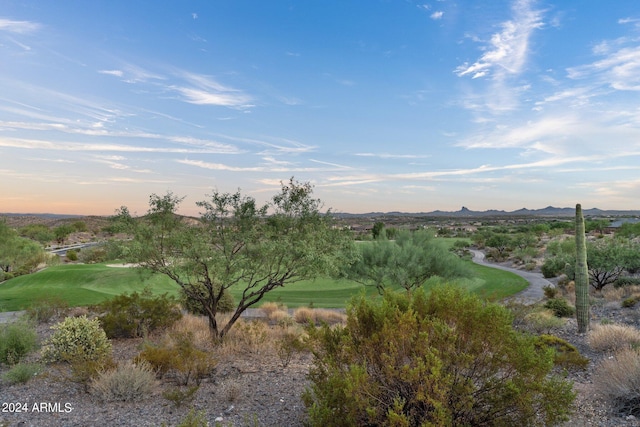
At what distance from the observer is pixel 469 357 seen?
545cm

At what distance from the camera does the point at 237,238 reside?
40.7 feet

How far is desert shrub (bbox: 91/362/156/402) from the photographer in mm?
8539

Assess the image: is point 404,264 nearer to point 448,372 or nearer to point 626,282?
point 626,282

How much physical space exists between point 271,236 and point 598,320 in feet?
48.3

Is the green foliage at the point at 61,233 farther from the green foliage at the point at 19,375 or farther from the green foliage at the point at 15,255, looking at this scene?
the green foliage at the point at 19,375

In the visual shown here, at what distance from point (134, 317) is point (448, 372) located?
1225 centimetres

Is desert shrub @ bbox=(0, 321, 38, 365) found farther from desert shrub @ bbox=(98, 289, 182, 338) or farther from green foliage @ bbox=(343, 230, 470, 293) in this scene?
green foliage @ bbox=(343, 230, 470, 293)

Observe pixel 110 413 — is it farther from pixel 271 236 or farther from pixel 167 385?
pixel 271 236

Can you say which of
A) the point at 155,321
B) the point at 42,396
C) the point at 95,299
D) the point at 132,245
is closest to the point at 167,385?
the point at 42,396

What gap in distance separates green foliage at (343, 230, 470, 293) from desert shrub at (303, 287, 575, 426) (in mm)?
14892

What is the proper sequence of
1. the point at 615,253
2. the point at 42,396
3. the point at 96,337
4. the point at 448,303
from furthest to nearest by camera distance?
the point at 615,253 < the point at 96,337 < the point at 42,396 < the point at 448,303

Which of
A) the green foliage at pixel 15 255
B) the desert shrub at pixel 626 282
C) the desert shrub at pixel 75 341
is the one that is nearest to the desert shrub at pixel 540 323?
the desert shrub at pixel 75 341

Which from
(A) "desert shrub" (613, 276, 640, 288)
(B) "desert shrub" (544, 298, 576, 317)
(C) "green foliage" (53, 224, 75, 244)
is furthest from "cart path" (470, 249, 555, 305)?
(C) "green foliage" (53, 224, 75, 244)

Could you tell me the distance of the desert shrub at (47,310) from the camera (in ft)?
57.9
